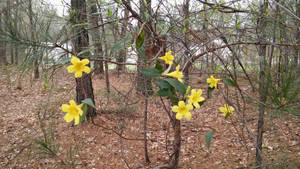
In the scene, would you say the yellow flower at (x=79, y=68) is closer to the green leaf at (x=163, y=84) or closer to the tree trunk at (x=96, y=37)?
the green leaf at (x=163, y=84)

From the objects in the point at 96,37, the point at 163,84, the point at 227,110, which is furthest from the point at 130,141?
the point at 163,84

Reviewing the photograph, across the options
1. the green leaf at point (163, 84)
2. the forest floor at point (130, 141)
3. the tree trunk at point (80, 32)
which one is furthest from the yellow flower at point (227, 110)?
the forest floor at point (130, 141)

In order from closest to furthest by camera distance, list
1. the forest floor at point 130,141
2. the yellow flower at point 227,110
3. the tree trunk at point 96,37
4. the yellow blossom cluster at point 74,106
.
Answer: the yellow blossom cluster at point 74,106 < the yellow flower at point 227,110 < the tree trunk at point 96,37 < the forest floor at point 130,141

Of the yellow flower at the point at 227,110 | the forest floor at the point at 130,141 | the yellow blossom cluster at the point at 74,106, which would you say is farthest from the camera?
the forest floor at the point at 130,141

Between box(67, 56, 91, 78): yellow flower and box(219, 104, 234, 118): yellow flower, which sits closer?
box(67, 56, 91, 78): yellow flower

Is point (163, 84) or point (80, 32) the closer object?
point (163, 84)

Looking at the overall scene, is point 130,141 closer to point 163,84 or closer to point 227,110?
point 227,110

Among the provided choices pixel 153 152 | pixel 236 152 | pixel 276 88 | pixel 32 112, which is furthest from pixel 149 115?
pixel 276 88

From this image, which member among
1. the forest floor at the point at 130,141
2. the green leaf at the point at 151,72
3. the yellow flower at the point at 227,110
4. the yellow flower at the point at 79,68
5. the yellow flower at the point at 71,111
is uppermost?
the yellow flower at the point at 79,68

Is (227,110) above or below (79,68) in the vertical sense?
below

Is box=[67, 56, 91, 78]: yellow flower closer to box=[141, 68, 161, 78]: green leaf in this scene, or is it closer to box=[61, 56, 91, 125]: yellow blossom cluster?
box=[61, 56, 91, 125]: yellow blossom cluster

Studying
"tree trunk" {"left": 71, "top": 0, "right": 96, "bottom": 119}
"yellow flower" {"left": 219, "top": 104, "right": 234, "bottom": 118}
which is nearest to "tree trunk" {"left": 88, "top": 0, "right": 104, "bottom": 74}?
"tree trunk" {"left": 71, "top": 0, "right": 96, "bottom": 119}

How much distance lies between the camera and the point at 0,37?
3.38 feet

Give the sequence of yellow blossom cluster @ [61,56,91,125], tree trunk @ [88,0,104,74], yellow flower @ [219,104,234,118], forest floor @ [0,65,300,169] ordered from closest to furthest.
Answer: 1. yellow blossom cluster @ [61,56,91,125]
2. yellow flower @ [219,104,234,118]
3. tree trunk @ [88,0,104,74]
4. forest floor @ [0,65,300,169]
